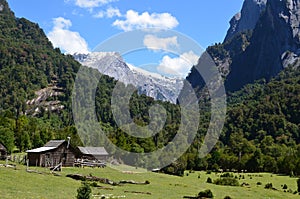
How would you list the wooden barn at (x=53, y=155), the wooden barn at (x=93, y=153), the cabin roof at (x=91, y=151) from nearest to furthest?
the wooden barn at (x=53, y=155) < the wooden barn at (x=93, y=153) < the cabin roof at (x=91, y=151)

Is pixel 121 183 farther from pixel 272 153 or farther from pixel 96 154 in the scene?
pixel 272 153

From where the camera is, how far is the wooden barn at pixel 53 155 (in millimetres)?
68500

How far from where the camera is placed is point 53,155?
7150cm

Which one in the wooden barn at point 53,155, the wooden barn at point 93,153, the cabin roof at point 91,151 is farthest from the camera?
the cabin roof at point 91,151

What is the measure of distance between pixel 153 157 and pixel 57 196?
71.9 metres

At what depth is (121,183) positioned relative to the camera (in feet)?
167

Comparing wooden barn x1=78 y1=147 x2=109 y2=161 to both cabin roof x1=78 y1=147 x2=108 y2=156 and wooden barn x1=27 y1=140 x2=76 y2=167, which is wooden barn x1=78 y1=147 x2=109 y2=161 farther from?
wooden barn x1=27 y1=140 x2=76 y2=167

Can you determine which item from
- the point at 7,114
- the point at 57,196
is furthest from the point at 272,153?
the point at 57,196

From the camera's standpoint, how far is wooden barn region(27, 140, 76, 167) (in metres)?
68.5

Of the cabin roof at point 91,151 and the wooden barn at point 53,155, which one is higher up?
the cabin roof at point 91,151

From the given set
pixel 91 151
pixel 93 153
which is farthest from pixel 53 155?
pixel 91 151

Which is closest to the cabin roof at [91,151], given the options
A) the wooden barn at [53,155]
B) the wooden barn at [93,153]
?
the wooden barn at [93,153]

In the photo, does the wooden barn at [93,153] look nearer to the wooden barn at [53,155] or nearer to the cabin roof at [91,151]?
the cabin roof at [91,151]

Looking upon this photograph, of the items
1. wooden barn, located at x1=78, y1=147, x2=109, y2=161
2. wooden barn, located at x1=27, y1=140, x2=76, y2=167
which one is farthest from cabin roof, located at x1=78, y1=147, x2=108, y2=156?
wooden barn, located at x1=27, y1=140, x2=76, y2=167
